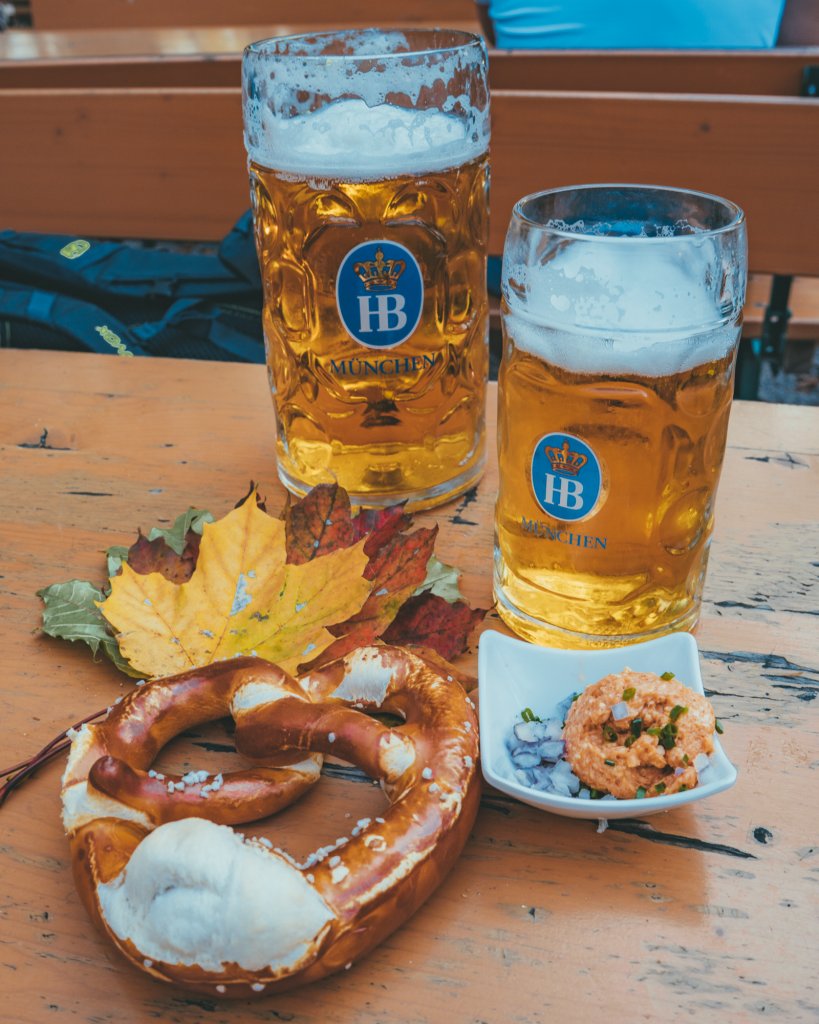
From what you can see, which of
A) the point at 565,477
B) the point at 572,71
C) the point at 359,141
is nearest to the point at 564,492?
the point at 565,477

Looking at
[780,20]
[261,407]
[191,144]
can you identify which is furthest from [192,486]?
[780,20]

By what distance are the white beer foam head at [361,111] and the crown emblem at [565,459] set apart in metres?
0.31

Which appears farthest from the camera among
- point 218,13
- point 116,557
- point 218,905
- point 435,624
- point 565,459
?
point 218,13

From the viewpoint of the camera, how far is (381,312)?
0.93 metres

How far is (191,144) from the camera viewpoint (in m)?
2.27

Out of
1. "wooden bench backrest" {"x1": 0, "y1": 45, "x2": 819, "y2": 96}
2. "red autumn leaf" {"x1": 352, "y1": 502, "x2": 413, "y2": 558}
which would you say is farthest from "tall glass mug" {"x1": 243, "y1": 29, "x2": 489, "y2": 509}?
"wooden bench backrest" {"x1": 0, "y1": 45, "x2": 819, "y2": 96}

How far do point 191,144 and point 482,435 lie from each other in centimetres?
150

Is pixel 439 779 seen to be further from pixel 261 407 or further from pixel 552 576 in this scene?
pixel 261 407

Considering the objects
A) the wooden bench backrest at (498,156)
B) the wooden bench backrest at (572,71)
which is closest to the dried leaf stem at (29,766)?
the wooden bench backrest at (498,156)

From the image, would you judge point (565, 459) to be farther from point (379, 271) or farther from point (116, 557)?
point (116, 557)

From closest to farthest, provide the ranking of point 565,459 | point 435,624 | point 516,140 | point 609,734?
1. point 609,734
2. point 565,459
3. point 435,624
4. point 516,140

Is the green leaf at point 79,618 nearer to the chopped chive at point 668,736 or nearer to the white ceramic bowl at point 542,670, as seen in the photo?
the white ceramic bowl at point 542,670

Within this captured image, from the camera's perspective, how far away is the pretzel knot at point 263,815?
1.79ft

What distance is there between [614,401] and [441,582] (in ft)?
0.88
